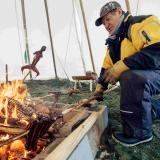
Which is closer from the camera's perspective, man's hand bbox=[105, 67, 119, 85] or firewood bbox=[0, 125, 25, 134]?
firewood bbox=[0, 125, 25, 134]

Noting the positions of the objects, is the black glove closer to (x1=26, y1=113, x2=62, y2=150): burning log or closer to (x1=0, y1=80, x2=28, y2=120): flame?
(x1=0, y1=80, x2=28, y2=120): flame

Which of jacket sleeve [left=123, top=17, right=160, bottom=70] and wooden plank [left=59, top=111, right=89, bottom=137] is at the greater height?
jacket sleeve [left=123, top=17, right=160, bottom=70]

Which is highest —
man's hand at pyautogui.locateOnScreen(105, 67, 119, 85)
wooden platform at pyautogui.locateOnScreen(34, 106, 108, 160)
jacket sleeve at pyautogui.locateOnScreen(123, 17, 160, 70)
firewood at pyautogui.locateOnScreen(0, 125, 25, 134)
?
jacket sleeve at pyautogui.locateOnScreen(123, 17, 160, 70)

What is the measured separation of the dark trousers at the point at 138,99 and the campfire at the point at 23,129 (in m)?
0.63

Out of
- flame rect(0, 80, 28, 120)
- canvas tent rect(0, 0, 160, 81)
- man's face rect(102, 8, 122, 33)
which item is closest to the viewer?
flame rect(0, 80, 28, 120)

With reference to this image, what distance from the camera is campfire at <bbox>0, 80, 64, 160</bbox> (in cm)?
197

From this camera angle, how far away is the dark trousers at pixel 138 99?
2488 millimetres

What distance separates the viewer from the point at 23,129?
208cm

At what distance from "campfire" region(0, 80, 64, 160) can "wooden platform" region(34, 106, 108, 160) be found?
5.9 inches

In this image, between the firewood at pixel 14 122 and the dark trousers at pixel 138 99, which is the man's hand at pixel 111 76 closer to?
Answer: the dark trousers at pixel 138 99

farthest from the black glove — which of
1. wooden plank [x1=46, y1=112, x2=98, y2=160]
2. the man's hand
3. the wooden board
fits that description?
wooden plank [x1=46, y1=112, x2=98, y2=160]

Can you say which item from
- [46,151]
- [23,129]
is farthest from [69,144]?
[23,129]

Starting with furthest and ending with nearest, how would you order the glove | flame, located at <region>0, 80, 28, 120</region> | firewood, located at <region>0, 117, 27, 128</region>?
the glove
flame, located at <region>0, 80, 28, 120</region>
firewood, located at <region>0, 117, 27, 128</region>

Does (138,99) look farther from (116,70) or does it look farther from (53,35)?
(53,35)
